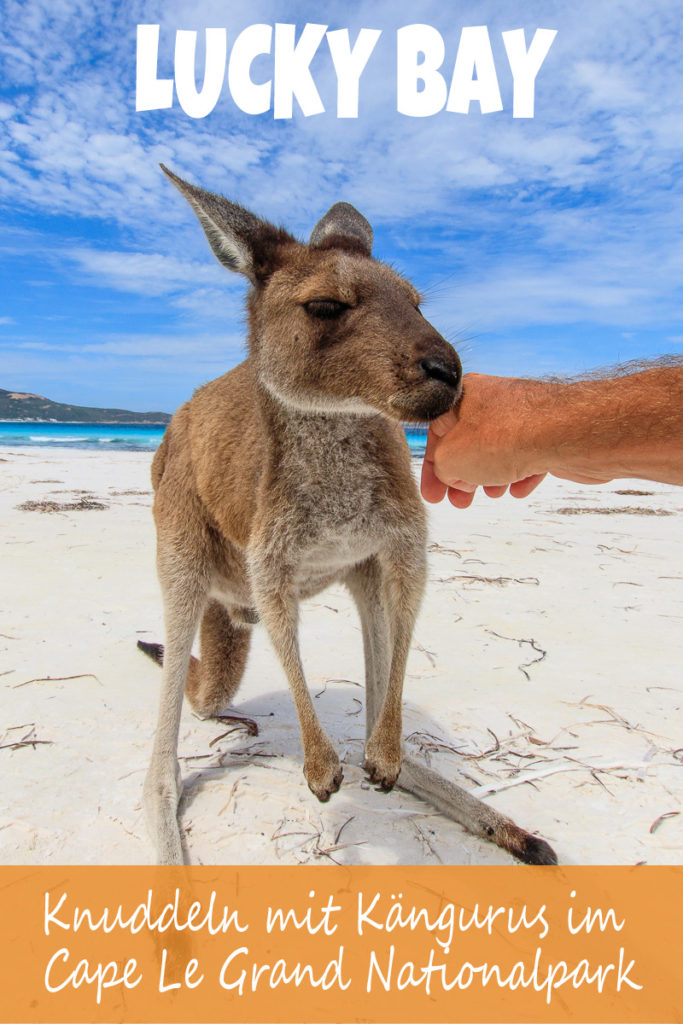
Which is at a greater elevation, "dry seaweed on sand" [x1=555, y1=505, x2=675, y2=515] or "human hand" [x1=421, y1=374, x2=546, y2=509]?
"human hand" [x1=421, y1=374, x2=546, y2=509]

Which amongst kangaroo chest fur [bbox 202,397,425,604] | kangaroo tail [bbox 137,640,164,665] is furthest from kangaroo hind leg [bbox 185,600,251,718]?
kangaroo chest fur [bbox 202,397,425,604]

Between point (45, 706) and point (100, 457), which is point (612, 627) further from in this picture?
point (100, 457)

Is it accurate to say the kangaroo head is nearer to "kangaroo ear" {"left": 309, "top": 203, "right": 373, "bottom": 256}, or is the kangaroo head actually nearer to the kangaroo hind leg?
"kangaroo ear" {"left": 309, "top": 203, "right": 373, "bottom": 256}

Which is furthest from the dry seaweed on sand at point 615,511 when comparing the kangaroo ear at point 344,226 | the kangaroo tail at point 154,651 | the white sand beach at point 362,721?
the kangaroo ear at point 344,226

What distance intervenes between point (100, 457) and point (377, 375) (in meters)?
18.1

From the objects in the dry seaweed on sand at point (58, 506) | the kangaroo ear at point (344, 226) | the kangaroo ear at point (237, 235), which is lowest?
the dry seaweed on sand at point (58, 506)

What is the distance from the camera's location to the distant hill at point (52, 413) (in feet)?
147

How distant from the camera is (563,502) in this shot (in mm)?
9844

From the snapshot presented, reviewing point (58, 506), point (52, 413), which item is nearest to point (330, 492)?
point (58, 506)

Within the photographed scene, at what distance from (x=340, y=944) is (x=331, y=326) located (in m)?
1.76

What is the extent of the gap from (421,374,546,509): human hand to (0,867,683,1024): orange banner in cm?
122

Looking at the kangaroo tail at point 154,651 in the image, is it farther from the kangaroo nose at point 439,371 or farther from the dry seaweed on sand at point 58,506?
the dry seaweed on sand at point 58,506

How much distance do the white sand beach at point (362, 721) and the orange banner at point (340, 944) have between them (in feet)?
0.35

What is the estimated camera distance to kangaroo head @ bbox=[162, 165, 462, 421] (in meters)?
1.82
